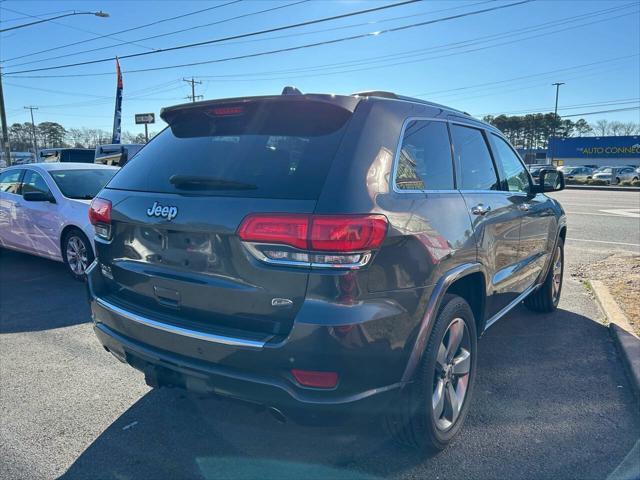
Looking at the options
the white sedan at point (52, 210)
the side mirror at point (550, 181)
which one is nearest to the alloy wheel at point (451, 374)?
the side mirror at point (550, 181)

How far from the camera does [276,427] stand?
3.07 metres

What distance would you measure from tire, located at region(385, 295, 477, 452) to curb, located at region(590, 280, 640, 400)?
1439mm

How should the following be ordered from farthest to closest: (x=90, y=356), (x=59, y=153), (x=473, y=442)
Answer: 1. (x=59, y=153)
2. (x=90, y=356)
3. (x=473, y=442)

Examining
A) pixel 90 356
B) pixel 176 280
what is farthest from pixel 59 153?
pixel 176 280

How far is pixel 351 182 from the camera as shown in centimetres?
222

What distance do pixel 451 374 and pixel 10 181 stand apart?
291 inches

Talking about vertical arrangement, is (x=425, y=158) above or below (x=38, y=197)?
above

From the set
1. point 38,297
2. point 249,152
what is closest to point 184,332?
point 249,152

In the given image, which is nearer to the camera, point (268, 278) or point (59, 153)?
point (268, 278)

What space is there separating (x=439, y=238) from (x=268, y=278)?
0.96 meters

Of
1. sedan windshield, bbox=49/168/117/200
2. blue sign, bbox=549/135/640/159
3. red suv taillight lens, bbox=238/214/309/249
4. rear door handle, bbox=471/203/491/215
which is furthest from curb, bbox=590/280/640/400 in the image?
blue sign, bbox=549/135/640/159

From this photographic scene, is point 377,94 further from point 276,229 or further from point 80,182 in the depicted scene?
point 80,182

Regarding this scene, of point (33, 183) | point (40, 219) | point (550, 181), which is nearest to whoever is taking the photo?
point (550, 181)

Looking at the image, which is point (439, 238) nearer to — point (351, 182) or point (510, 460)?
point (351, 182)
